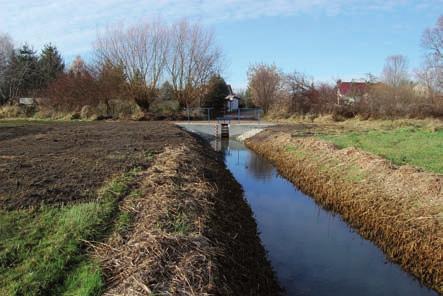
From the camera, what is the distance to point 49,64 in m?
63.0

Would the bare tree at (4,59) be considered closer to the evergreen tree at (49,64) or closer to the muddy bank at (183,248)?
the evergreen tree at (49,64)

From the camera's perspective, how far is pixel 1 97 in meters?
49.6

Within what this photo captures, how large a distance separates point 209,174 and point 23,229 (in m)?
5.99

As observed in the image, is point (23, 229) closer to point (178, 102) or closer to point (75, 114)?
point (75, 114)

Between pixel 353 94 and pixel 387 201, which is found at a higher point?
pixel 353 94

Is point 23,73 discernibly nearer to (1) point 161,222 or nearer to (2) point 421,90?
(2) point 421,90

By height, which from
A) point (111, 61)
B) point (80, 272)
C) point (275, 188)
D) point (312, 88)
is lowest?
point (275, 188)

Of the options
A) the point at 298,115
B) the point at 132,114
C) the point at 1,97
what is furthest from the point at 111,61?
the point at 298,115

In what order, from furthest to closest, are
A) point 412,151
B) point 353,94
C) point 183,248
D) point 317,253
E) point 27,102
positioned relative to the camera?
point 27,102 < point 353,94 < point 412,151 < point 317,253 < point 183,248

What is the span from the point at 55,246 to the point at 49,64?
64152 mm

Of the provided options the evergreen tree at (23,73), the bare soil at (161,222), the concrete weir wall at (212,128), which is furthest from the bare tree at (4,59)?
the bare soil at (161,222)

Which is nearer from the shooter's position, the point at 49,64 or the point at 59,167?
the point at 59,167

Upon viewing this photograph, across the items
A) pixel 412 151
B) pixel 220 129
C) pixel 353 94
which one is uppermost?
pixel 353 94

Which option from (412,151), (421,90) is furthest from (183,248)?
(421,90)
